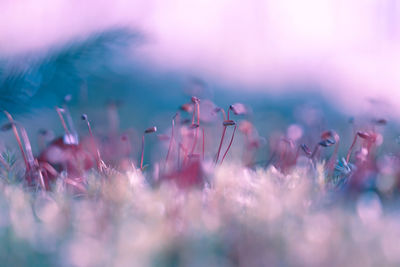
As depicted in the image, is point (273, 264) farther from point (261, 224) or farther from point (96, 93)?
point (96, 93)

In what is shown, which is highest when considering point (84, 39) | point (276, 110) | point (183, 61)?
point (84, 39)

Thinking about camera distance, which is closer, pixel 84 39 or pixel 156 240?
pixel 156 240

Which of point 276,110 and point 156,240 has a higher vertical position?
point 156,240

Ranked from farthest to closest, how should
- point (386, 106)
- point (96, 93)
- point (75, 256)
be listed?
point (96, 93), point (386, 106), point (75, 256)

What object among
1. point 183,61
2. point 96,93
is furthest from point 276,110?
point 96,93

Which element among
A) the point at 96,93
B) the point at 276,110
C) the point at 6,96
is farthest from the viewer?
the point at 276,110

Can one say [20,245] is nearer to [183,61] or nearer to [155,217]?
[155,217]

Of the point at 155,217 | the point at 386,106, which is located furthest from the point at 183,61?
the point at 155,217

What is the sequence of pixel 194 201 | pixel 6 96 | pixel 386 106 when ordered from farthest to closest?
1. pixel 386 106
2. pixel 6 96
3. pixel 194 201

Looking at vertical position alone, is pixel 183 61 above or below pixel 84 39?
below

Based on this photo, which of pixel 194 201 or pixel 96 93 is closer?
pixel 194 201
